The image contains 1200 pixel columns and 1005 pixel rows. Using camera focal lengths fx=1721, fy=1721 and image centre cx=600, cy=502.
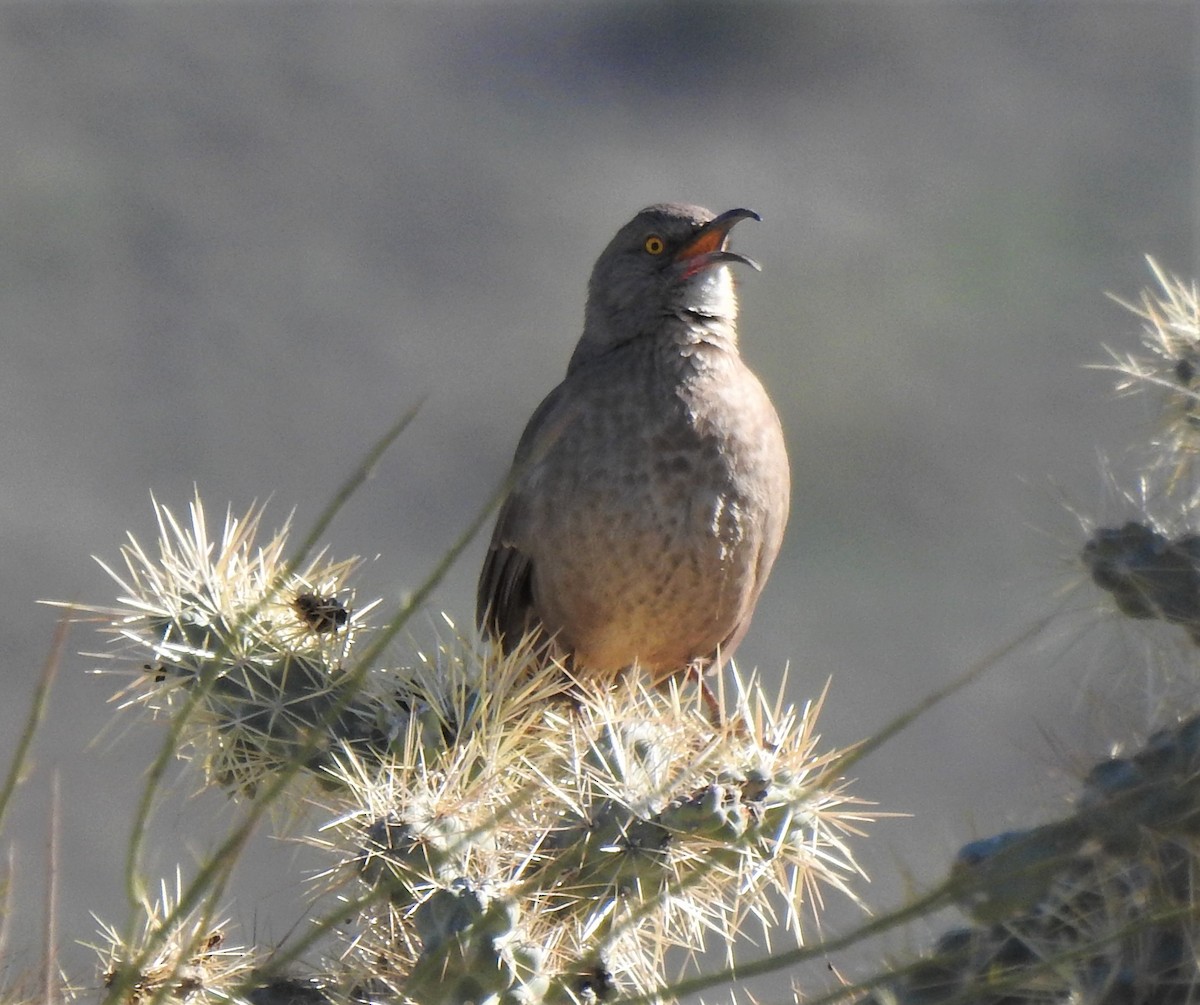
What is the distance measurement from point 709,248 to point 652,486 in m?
0.76

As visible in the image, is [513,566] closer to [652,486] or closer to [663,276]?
[652,486]

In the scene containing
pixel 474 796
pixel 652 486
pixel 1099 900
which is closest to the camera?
pixel 1099 900

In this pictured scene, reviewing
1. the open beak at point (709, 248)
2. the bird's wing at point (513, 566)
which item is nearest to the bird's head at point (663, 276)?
the open beak at point (709, 248)

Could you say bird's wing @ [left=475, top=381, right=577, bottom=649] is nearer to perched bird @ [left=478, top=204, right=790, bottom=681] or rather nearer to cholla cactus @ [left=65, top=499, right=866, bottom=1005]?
perched bird @ [left=478, top=204, right=790, bottom=681]

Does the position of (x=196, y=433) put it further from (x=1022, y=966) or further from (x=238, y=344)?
(x=1022, y=966)

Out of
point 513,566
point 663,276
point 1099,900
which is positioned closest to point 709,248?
point 663,276

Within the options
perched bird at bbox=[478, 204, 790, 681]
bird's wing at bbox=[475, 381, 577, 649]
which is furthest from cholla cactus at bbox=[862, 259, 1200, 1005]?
bird's wing at bbox=[475, 381, 577, 649]

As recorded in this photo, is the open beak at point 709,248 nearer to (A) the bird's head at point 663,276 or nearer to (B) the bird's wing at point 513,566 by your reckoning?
(A) the bird's head at point 663,276

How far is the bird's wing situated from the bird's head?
0.25 metres

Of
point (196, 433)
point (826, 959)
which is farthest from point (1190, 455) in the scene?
point (196, 433)

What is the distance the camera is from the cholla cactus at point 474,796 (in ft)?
8.58

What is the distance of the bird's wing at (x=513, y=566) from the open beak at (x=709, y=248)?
0.48 meters

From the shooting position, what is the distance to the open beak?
4.71 m

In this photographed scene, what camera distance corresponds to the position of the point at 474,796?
9.17 ft
